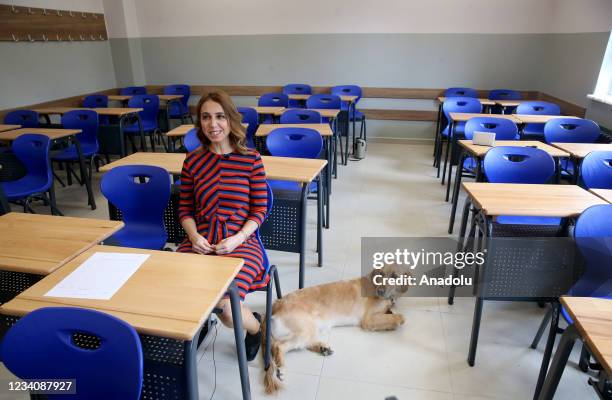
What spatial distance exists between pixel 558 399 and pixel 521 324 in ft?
1.77

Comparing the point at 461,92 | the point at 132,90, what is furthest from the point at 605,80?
the point at 132,90

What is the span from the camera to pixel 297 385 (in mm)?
1815

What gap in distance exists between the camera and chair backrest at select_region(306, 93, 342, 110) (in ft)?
16.8

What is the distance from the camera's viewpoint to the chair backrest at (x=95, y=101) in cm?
580

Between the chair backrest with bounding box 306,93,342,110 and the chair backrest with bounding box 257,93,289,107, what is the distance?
1.26ft

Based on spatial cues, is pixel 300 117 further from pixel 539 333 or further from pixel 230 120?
pixel 539 333

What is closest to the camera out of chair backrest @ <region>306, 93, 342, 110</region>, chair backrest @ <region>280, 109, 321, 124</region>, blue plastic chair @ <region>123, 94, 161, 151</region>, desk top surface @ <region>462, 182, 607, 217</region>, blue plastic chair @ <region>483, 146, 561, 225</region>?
desk top surface @ <region>462, 182, 607, 217</region>

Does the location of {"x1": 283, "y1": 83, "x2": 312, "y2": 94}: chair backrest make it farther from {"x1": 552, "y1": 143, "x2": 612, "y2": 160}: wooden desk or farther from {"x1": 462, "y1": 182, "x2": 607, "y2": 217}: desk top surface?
{"x1": 462, "y1": 182, "x2": 607, "y2": 217}: desk top surface

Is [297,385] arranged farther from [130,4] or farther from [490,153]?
[130,4]

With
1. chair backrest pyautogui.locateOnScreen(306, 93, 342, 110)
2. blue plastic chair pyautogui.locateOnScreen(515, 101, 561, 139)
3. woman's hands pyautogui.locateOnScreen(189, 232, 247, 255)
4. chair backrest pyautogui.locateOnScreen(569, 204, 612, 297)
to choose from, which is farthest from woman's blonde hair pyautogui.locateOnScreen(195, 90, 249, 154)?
blue plastic chair pyautogui.locateOnScreen(515, 101, 561, 139)

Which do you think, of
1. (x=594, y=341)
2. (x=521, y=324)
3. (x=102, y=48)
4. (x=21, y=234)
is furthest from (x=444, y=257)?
(x=102, y=48)

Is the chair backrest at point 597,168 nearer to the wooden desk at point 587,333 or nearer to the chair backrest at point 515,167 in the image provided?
the chair backrest at point 515,167

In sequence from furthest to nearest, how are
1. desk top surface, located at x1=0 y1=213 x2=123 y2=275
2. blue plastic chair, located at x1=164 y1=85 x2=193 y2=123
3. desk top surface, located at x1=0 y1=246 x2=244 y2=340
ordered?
1. blue plastic chair, located at x1=164 y1=85 x2=193 y2=123
2. desk top surface, located at x1=0 y1=213 x2=123 y2=275
3. desk top surface, located at x1=0 y1=246 x2=244 y2=340

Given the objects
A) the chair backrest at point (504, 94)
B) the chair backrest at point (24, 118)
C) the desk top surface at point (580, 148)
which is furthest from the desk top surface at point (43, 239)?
the chair backrest at point (504, 94)
